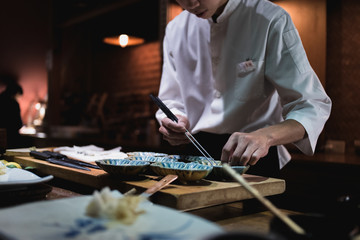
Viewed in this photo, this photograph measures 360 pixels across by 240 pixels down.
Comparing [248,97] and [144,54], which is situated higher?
[144,54]

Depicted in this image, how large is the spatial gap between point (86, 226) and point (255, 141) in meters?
0.82

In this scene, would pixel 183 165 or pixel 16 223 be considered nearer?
pixel 16 223

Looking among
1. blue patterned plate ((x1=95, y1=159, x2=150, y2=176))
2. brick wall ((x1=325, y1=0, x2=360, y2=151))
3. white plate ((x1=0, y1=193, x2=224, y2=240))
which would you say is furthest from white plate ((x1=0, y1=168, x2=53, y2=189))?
brick wall ((x1=325, y1=0, x2=360, y2=151))

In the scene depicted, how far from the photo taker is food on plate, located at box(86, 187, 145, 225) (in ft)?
2.37

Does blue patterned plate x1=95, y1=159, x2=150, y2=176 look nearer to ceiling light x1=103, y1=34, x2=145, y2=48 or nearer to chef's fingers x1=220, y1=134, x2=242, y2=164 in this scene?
chef's fingers x1=220, y1=134, x2=242, y2=164

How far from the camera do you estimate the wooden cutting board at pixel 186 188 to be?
1102 millimetres

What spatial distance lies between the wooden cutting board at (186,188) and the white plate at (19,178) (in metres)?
0.23

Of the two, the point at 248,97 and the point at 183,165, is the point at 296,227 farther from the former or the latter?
the point at 248,97


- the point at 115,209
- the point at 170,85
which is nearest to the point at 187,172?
the point at 115,209

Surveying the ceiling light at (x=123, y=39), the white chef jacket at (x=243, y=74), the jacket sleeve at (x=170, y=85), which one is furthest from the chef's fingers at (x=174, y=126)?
the ceiling light at (x=123, y=39)

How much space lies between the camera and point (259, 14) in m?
1.82

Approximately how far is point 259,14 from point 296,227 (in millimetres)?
1383

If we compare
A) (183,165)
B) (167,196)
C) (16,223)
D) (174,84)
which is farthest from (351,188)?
(16,223)

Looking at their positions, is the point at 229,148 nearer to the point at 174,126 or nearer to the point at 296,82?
the point at 174,126
